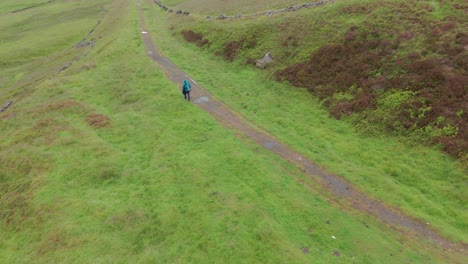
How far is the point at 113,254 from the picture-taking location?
850 inches

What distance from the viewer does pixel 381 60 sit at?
37.6 m

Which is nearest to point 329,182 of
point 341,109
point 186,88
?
point 341,109

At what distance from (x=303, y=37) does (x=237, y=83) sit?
12193 millimetres

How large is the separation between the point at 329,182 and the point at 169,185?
13.0m

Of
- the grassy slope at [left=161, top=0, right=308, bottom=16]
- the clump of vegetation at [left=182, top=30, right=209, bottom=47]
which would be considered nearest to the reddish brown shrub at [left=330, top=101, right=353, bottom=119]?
the clump of vegetation at [left=182, top=30, right=209, bottom=47]

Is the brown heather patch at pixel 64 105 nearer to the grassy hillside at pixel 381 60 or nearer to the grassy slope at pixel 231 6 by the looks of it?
the grassy hillside at pixel 381 60

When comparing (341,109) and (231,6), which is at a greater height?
(231,6)

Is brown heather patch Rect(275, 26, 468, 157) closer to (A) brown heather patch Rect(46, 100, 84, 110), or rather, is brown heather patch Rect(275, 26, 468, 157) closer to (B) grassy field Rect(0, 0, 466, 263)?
(B) grassy field Rect(0, 0, 466, 263)

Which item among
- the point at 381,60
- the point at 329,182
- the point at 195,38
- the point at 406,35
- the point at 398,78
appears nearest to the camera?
the point at 329,182

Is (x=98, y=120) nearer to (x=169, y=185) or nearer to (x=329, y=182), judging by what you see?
(x=169, y=185)

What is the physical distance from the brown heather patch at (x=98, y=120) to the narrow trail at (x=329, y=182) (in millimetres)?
10949

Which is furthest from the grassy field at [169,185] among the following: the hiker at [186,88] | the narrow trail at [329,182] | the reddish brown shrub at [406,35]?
the reddish brown shrub at [406,35]

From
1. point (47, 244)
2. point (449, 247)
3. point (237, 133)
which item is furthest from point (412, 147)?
point (47, 244)

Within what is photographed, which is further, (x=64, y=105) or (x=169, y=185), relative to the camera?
(x=64, y=105)
